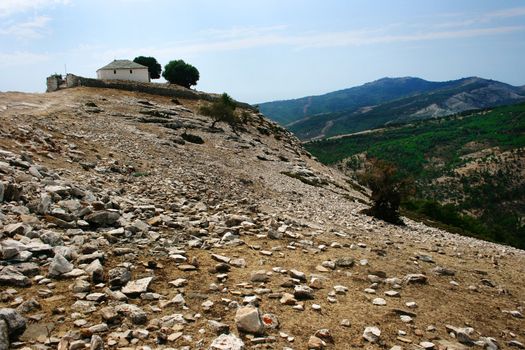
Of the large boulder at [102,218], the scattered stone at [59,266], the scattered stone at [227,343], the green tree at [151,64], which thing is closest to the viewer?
the scattered stone at [227,343]

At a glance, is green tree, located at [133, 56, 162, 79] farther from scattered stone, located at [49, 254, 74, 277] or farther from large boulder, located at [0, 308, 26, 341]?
large boulder, located at [0, 308, 26, 341]

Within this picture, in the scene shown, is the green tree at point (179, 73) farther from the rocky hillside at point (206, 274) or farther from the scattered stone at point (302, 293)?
the scattered stone at point (302, 293)

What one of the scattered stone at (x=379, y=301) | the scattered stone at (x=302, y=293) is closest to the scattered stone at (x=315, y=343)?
the scattered stone at (x=302, y=293)

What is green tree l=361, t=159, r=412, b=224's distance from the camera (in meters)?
26.1

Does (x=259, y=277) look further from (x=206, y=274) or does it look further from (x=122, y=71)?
(x=122, y=71)


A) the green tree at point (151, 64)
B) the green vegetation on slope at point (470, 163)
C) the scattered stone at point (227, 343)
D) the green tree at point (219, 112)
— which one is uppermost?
the green tree at point (151, 64)

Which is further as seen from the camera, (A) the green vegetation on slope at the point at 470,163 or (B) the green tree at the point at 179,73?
(A) the green vegetation on slope at the point at 470,163

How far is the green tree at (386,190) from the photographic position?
26.1m

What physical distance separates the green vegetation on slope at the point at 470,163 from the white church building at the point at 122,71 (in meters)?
67.5

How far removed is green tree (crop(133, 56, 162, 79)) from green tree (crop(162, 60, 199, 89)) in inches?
154

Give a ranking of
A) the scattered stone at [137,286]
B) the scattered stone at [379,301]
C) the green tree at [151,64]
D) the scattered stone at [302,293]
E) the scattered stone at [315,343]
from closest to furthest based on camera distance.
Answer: the scattered stone at [315,343] → the scattered stone at [137,286] → the scattered stone at [302,293] → the scattered stone at [379,301] → the green tree at [151,64]

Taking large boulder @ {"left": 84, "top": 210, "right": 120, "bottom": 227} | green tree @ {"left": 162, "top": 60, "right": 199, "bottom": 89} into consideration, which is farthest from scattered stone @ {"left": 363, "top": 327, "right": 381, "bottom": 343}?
green tree @ {"left": 162, "top": 60, "right": 199, "bottom": 89}

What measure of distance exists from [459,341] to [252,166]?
28.9 m

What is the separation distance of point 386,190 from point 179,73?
220ft
